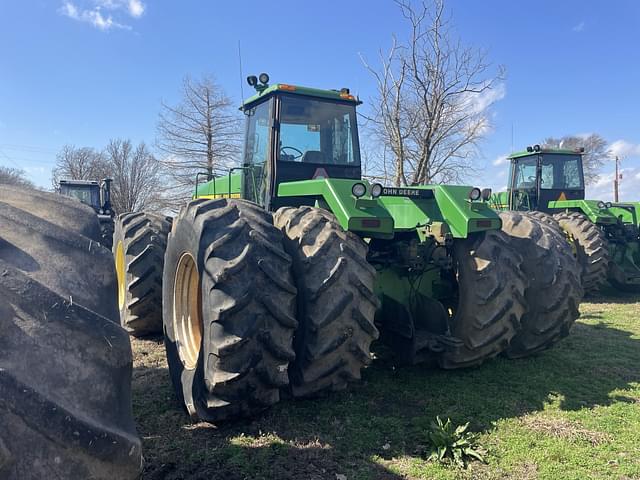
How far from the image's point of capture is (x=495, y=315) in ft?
14.5

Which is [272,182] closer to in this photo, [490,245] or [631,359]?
[490,245]

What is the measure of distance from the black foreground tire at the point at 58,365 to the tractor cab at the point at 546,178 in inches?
481

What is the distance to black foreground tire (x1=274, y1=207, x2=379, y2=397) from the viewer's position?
354cm

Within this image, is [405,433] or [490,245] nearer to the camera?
[405,433]

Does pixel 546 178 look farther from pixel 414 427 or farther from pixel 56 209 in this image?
pixel 56 209

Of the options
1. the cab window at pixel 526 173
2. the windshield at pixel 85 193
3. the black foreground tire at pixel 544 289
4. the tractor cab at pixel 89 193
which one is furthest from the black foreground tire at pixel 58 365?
the windshield at pixel 85 193

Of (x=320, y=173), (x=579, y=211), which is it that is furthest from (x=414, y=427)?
(x=579, y=211)

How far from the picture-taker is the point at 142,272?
5.89 metres

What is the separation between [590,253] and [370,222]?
7409 mm

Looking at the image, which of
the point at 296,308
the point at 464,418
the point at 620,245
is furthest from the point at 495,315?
the point at 620,245

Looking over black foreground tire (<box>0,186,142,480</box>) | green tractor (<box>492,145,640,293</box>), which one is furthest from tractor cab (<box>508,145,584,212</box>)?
black foreground tire (<box>0,186,142,480</box>)

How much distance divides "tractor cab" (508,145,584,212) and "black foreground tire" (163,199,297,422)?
34.4 feet

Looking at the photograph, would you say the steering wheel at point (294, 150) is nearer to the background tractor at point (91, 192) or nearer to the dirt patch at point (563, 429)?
the dirt patch at point (563, 429)

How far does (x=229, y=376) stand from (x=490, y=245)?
2605mm
